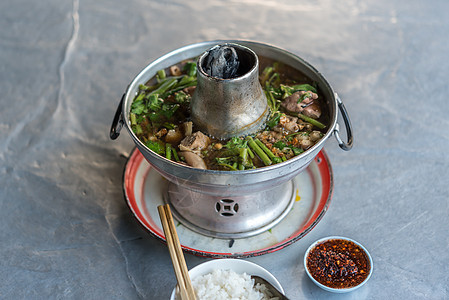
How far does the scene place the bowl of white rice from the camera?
2.26m

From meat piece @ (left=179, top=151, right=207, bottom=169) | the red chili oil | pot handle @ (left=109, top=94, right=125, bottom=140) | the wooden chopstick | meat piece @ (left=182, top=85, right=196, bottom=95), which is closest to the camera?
the wooden chopstick

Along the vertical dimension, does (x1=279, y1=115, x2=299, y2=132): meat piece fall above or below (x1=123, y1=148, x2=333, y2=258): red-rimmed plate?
above

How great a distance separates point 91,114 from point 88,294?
169 centimetres

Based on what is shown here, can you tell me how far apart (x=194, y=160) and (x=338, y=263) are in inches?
38.4

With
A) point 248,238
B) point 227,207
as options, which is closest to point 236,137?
point 227,207

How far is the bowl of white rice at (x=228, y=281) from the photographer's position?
2262 mm

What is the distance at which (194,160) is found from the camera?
2.38 meters

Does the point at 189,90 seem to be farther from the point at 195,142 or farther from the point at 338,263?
the point at 338,263

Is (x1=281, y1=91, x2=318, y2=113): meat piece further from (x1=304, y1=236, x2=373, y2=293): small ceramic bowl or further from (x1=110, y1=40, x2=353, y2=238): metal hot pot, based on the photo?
(x1=304, y1=236, x2=373, y2=293): small ceramic bowl

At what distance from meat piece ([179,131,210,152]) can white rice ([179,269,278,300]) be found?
651 millimetres

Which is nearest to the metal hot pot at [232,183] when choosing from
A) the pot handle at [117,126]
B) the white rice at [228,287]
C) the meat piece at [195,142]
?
the pot handle at [117,126]

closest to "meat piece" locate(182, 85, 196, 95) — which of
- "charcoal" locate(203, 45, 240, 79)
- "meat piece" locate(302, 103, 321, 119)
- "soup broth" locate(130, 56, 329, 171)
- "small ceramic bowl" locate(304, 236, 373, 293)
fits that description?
"soup broth" locate(130, 56, 329, 171)

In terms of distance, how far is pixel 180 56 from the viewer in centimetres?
299

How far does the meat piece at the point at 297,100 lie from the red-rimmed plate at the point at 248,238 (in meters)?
0.59
